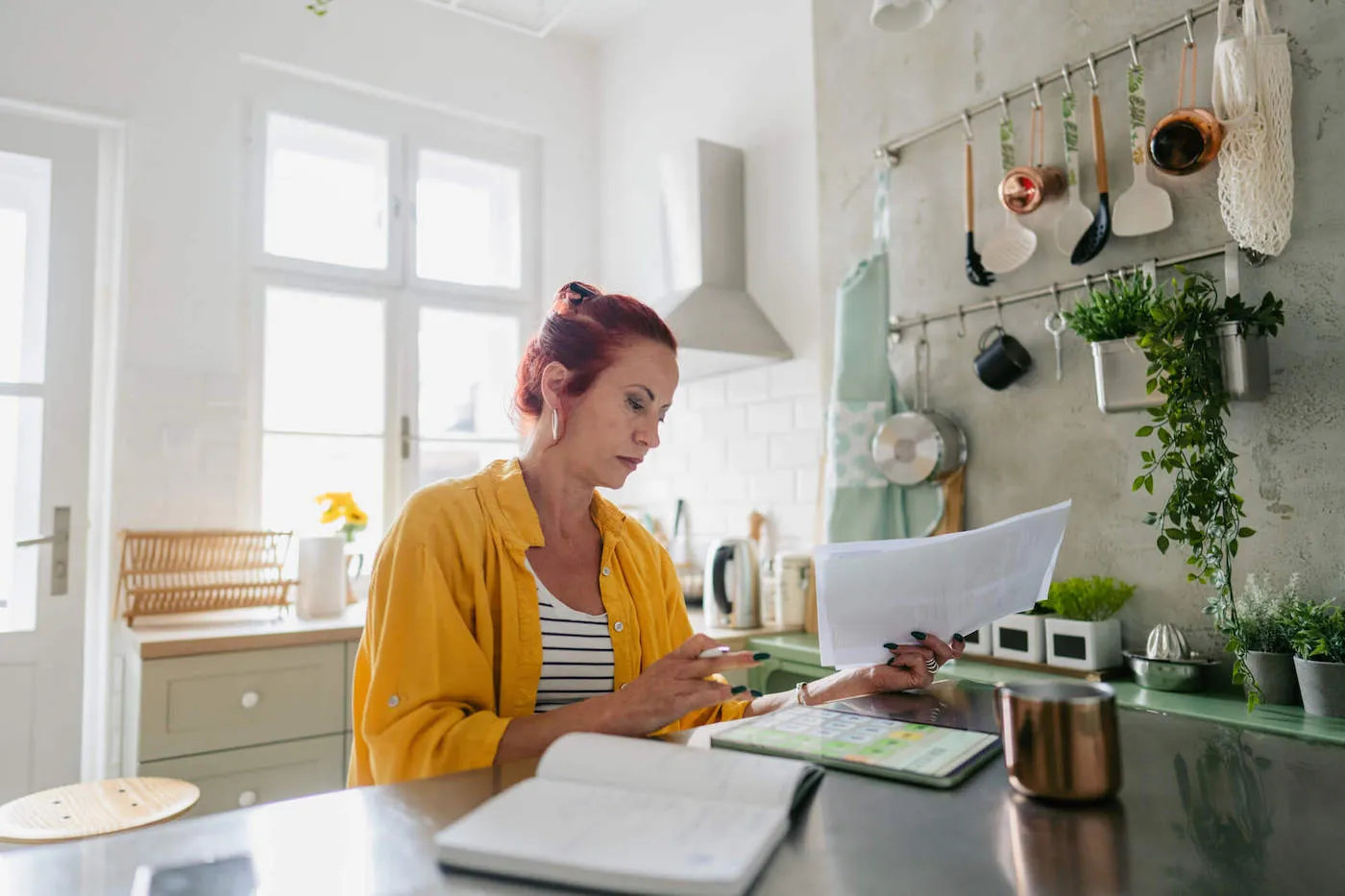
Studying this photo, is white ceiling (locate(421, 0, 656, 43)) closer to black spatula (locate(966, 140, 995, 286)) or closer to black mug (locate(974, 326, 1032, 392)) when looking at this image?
black spatula (locate(966, 140, 995, 286))

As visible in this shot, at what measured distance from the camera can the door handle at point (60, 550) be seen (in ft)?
9.23

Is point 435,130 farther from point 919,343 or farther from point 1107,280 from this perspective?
point 1107,280

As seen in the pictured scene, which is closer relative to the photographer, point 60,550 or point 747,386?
point 60,550

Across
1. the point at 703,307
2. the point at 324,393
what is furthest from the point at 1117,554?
the point at 324,393

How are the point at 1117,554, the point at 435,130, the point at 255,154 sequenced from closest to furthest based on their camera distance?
the point at 1117,554 < the point at 255,154 < the point at 435,130

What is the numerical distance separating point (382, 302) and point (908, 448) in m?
2.11

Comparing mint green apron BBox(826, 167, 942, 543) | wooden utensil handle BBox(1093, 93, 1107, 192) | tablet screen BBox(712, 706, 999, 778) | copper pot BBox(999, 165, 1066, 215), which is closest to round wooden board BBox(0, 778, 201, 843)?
tablet screen BBox(712, 706, 999, 778)

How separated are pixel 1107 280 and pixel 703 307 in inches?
50.2

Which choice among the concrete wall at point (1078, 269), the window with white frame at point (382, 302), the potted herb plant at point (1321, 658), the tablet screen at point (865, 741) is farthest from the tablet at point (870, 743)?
the window with white frame at point (382, 302)

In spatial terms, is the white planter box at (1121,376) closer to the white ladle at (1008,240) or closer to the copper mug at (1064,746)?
the white ladle at (1008,240)

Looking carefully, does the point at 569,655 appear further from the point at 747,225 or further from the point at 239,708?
the point at 747,225

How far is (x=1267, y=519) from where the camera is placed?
5.51ft

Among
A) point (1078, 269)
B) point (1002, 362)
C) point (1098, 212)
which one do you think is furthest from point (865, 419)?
point (1098, 212)

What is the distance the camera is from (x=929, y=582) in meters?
1.04
